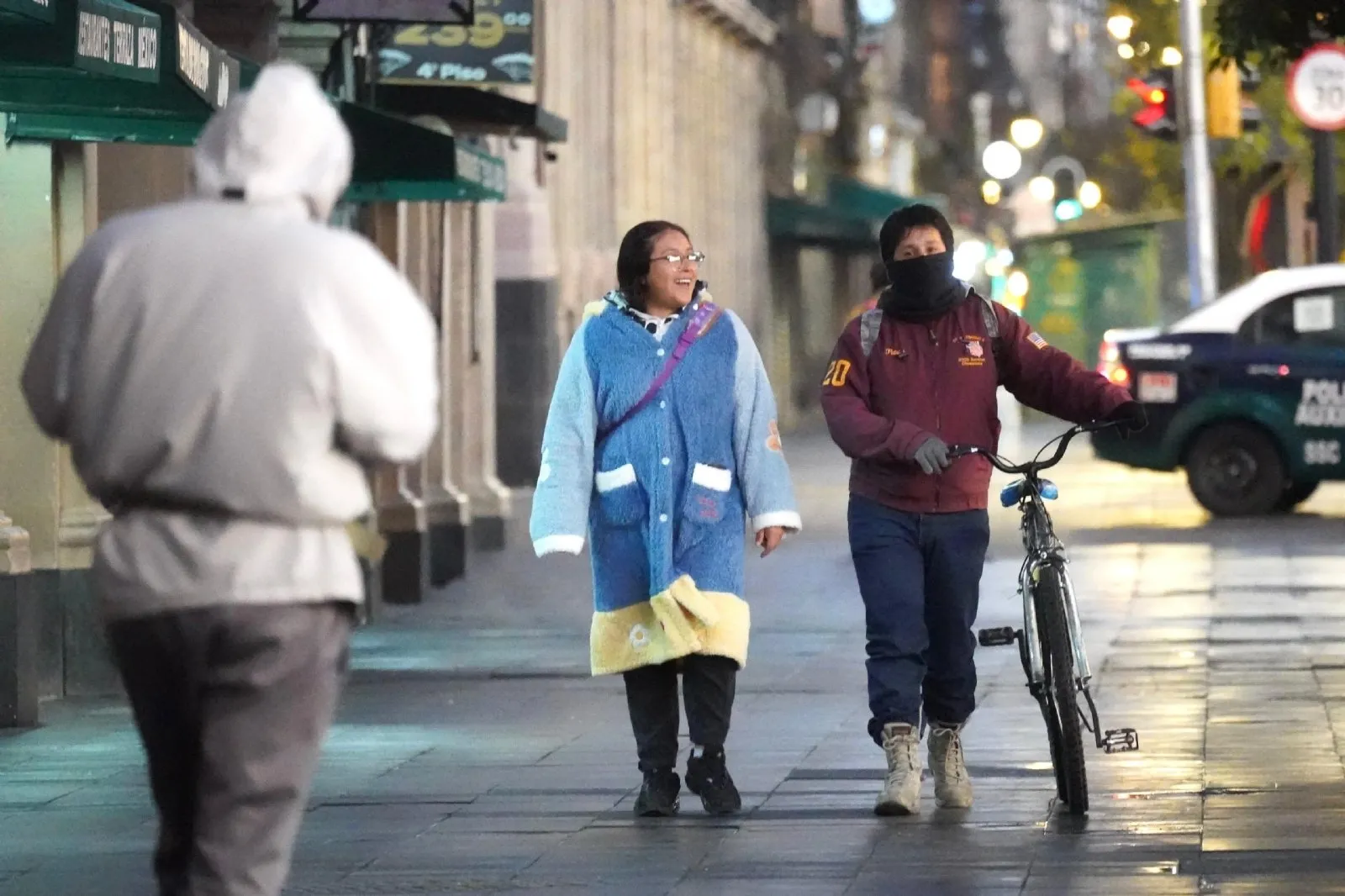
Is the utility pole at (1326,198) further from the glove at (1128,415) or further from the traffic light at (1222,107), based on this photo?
the glove at (1128,415)

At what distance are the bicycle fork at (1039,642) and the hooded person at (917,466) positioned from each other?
15cm

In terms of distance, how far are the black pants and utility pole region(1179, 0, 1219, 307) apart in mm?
18277

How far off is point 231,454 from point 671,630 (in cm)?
405

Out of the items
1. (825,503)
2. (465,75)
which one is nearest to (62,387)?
(465,75)

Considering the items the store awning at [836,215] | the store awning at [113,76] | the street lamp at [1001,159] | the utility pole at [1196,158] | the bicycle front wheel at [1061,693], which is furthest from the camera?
the store awning at [836,215]

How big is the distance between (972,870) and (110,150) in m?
7.54

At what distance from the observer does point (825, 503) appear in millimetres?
26234

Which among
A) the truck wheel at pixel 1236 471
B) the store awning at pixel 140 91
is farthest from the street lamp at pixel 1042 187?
the store awning at pixel 140 91

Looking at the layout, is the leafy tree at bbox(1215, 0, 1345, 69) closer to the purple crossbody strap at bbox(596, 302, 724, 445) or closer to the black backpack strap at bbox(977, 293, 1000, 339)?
the black backpack strap at bbox(977, 293, 1000, 339)

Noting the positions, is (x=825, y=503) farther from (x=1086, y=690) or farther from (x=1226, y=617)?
(x=1086, y=690)

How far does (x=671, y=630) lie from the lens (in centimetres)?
869

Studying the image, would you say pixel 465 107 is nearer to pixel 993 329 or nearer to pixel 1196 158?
pixel 993 329

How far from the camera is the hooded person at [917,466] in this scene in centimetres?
873

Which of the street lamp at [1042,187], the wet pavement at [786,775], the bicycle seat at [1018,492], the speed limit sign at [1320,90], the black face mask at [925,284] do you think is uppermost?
the street lamp at [1042,187]
